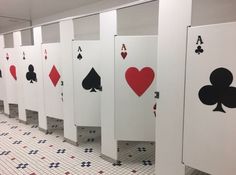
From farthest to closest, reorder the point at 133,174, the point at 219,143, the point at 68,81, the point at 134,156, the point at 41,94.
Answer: the point at 41,94 < the point at 68,81 < the point at 134,156 < the point at 133,174 < the point at 219,143

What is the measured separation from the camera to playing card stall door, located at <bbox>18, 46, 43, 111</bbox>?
407cm

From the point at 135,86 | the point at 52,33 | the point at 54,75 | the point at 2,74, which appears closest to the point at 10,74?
the point at 2,74

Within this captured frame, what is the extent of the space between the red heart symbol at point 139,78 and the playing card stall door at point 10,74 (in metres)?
3.35

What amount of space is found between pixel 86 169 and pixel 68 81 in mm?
1487

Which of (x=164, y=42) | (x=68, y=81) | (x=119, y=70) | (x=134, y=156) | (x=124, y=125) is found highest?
(x=164, y=42)

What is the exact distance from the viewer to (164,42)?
2121mm

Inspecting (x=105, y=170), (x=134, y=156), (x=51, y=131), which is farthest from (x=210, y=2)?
(x=51, y=131)

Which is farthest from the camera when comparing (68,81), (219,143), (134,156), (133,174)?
(68,81)

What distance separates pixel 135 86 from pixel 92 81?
0.88 meters

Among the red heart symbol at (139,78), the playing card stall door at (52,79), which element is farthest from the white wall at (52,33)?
the red heart symbol at (139,78)

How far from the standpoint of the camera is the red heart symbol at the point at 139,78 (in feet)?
8.55

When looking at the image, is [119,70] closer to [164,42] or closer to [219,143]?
[164,42]

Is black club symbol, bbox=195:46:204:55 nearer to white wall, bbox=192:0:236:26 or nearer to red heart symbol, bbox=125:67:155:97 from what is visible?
red heart symbol, bbox=125:67:155:97

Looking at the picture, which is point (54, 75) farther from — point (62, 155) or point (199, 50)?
point (199, 50)
